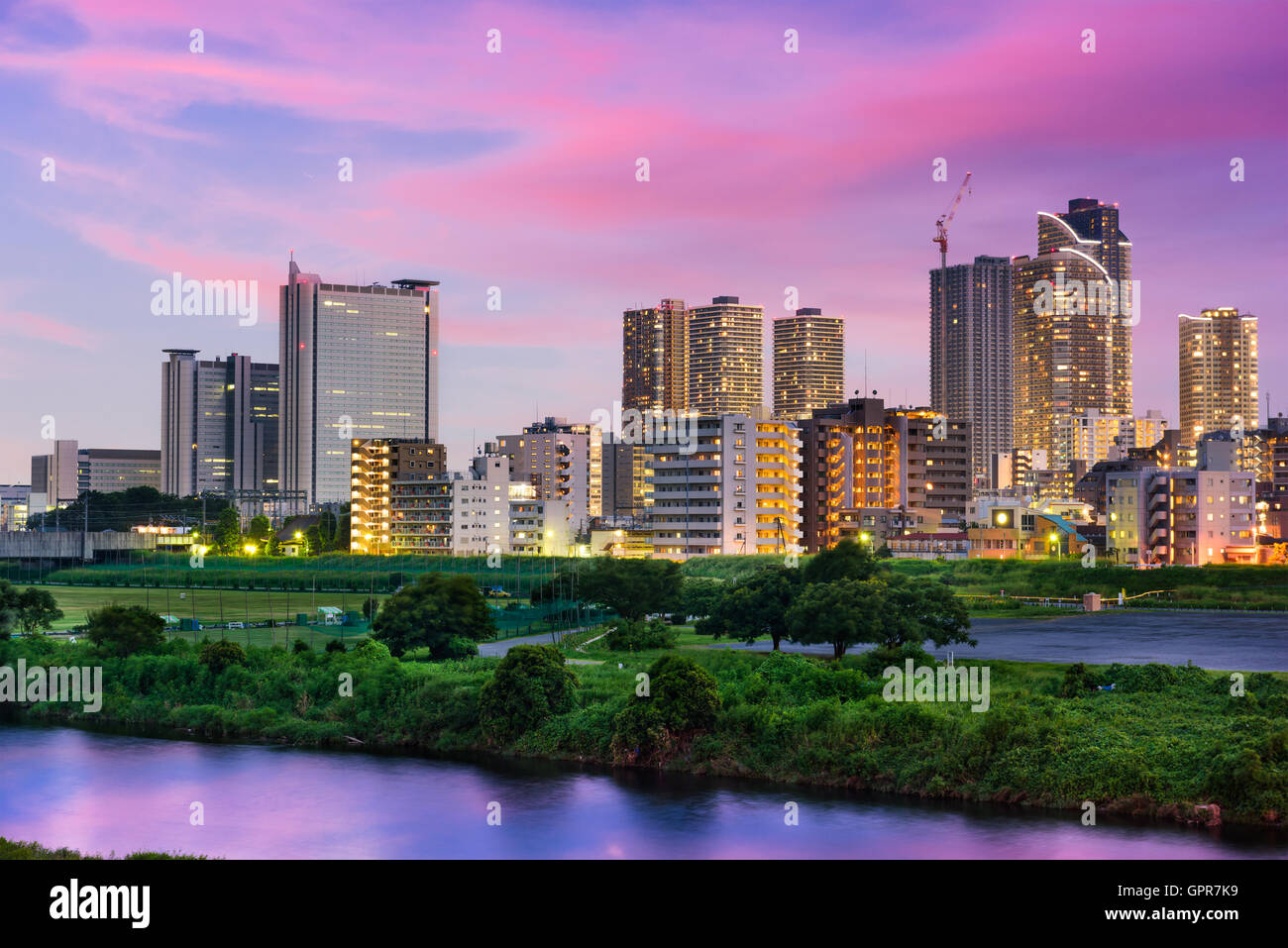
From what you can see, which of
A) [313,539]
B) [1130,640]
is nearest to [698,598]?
[1130,640]

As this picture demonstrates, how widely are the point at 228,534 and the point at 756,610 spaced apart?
322 ft

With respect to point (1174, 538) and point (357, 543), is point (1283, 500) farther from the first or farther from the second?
point (357, 543)

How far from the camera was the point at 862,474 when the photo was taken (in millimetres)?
138500

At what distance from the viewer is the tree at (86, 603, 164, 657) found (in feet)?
156

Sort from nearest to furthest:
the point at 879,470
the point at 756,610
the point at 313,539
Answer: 1. the point at 756,610
2. the point at 879,470
3. the point at 313,539

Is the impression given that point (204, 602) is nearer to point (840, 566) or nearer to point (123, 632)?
point (123, 632)

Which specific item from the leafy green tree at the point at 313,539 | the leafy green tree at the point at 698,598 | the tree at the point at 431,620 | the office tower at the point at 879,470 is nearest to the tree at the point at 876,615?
the tree at the point at 431,620

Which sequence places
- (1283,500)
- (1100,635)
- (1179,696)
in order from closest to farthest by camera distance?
(1179,696), (1100,635), (1283,500)

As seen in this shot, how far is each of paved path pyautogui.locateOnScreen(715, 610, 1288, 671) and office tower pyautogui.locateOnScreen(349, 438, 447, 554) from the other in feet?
312

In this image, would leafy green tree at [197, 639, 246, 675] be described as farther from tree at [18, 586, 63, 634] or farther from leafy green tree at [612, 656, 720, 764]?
leafy green tree at [612, 656, 720, 764]

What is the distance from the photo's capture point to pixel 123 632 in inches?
1875

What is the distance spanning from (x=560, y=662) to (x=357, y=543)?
11923cm

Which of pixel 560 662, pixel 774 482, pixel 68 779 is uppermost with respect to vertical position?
pixel 774 482
